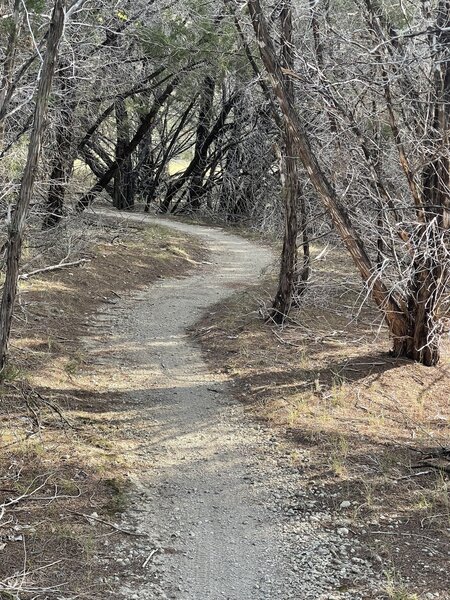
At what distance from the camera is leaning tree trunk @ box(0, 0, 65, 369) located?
17.5ft

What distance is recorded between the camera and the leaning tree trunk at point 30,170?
17.5 feet

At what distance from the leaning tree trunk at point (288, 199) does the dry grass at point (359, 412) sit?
0.97 ft

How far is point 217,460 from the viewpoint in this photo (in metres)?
6.02

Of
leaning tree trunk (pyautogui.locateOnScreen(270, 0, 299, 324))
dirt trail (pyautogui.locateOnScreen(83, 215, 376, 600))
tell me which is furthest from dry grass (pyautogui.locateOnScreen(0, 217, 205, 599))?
leaning tree trunk (pyautogui.locateOnScreen(270, 0, 299, 324))

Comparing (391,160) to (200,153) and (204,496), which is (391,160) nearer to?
(204,496)

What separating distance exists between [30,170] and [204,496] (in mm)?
2945

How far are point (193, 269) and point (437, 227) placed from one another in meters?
8.26

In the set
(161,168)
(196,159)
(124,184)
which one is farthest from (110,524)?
(161,168)

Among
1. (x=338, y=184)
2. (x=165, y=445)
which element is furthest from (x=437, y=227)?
(x=165, y=445)

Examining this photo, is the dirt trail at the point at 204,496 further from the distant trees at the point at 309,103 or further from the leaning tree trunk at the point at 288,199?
the distant trees at the point at 309,103

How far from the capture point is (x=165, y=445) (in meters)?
6.20

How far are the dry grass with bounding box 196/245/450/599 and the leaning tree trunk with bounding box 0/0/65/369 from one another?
278 cm

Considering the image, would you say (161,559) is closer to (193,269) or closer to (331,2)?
(331,2)

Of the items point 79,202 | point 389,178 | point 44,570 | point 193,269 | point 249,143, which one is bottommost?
point 44,570
